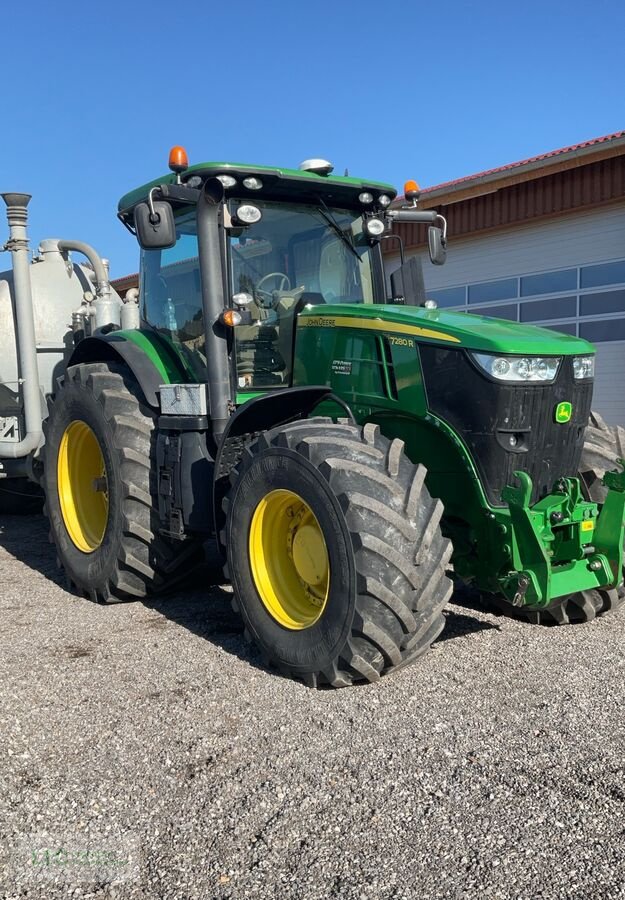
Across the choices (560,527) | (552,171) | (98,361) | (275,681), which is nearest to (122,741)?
(275,681)

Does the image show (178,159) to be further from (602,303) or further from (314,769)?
(602,303)

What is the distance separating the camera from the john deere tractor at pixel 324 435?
3.73 metres

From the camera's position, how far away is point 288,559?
4324mm

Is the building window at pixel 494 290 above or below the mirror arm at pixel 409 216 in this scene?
below

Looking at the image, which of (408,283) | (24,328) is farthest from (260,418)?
(24,328)

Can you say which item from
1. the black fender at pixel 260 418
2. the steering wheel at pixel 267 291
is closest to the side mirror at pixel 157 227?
the steering wheel at pixel 267 291

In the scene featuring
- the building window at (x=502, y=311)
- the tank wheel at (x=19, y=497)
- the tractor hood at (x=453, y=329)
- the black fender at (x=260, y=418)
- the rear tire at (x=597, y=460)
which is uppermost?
the building window at (x=502, y=311)

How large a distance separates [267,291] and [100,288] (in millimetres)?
3120

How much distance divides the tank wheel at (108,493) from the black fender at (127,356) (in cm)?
16

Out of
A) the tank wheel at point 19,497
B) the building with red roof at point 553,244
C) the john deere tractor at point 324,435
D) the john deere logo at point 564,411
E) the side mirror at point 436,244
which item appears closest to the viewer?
the john deere tractor at point 324,435

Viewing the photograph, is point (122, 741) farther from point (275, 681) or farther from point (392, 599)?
point (392, 599)

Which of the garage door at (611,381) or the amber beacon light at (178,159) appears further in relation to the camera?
the garage door at (611,381)

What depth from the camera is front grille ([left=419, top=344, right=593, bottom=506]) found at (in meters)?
3.99

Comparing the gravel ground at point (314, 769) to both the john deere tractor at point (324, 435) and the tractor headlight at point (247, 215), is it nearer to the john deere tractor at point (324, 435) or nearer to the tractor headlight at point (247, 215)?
the john deere tractor at point (324, 435)
